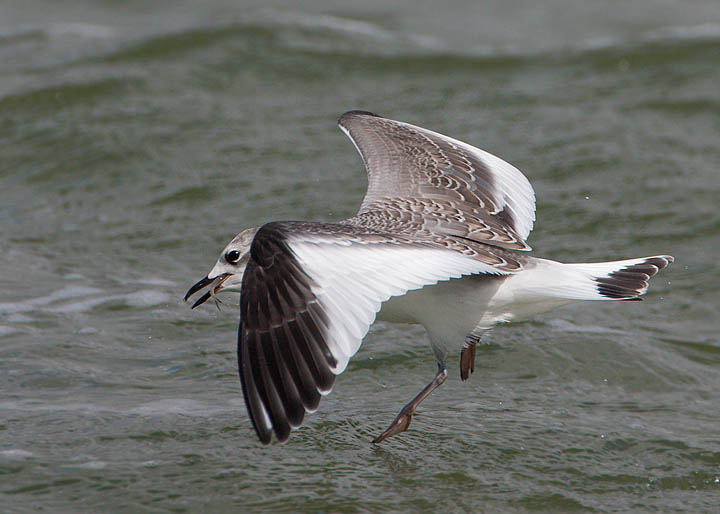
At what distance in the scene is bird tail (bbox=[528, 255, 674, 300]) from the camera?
194 inches

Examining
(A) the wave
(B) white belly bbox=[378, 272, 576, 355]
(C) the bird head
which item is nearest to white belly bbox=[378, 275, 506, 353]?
(B) white belly bbox=[378, 272, 576, 355]

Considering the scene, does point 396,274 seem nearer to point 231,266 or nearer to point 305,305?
point 305,305

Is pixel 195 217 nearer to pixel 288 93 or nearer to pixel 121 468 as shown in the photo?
pixel 288 93

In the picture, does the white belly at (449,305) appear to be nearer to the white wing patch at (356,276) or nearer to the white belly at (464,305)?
the white belly at (464,305)

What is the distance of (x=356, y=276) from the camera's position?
4312 mm

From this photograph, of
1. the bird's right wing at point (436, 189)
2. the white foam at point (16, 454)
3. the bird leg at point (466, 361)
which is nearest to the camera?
the white foam at point (16, 454)

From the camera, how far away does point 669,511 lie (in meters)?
4.72

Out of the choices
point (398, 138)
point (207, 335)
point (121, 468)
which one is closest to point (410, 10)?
point (398, 138)

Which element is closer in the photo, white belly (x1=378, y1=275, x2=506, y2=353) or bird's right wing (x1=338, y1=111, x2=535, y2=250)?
white belly (x1=378, y1=275, x2=506, y2=353)

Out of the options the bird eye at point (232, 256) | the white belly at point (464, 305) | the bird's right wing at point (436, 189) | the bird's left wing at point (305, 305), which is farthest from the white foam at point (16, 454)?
the bird's right wing at point (436, 189)

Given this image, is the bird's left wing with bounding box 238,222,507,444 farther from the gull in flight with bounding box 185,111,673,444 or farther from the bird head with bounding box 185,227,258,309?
the bird head with bounding box 185,227,258,309

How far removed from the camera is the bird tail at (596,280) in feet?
16.2

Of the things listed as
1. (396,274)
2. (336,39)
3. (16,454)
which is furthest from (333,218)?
(336,39)

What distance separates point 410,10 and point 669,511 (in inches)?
397
